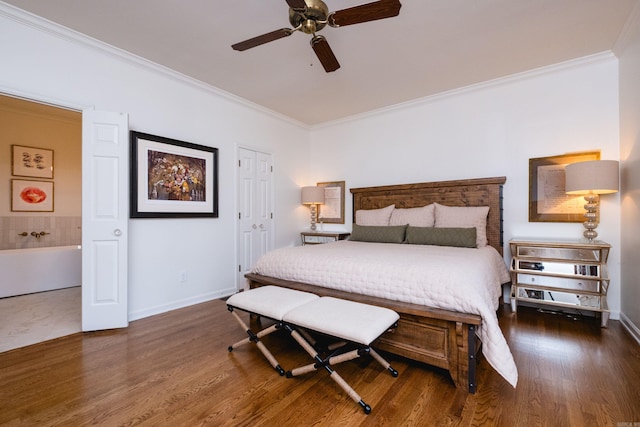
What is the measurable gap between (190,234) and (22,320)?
1773 millimetres

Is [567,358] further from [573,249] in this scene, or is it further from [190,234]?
[190,234]

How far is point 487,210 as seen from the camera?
343cm

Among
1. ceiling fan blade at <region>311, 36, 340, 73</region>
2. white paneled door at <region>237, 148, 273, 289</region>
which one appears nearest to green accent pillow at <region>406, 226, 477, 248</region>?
ceiling fan blade at <region>311, 36, 340, 73</region>

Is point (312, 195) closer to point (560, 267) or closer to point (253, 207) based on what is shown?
point (253, 207)

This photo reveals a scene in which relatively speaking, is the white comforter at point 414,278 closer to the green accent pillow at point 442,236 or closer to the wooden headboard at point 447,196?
the green accent pillow at point 442,236

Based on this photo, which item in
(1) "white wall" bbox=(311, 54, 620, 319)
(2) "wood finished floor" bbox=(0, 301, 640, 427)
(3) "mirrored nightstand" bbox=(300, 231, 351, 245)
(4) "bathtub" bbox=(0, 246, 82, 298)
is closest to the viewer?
(2) "wood finished floor" bbox=(0, 301, 640, 427)

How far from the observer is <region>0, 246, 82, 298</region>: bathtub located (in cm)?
381

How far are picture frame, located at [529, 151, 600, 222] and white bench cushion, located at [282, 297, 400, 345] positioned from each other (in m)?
2.60

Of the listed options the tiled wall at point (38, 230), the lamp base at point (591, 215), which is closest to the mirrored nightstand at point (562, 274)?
the lamp base at point (591, 215)

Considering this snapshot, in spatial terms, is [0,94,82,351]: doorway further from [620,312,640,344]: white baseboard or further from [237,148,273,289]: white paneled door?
[620,312,640,344]: white baseboard

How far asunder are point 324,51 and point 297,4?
1.59 feet

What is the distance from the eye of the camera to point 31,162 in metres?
4.61

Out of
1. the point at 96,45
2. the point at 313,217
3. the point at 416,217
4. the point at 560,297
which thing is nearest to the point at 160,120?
the point at 96,45

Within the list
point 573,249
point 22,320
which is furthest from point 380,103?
point 22,320
